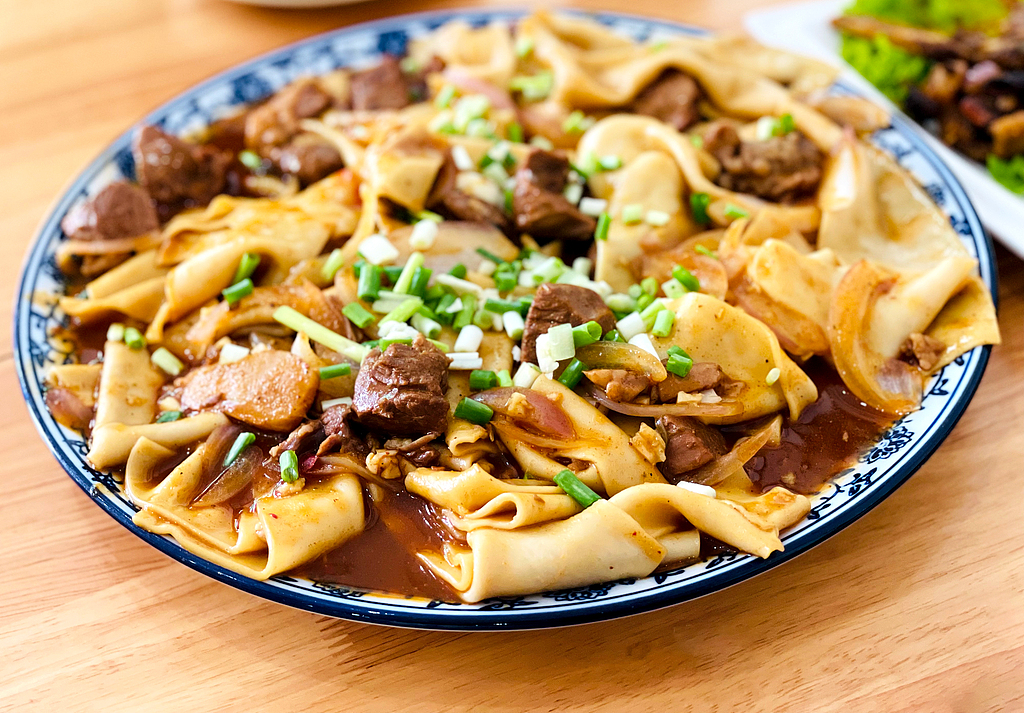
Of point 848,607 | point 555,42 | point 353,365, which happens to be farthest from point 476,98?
point 848,607

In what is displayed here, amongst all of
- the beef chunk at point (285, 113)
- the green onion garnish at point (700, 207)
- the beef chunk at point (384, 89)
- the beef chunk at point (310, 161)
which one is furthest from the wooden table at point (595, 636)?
the beef chunk at point (384, 89)

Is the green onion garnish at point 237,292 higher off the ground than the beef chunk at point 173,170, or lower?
lower

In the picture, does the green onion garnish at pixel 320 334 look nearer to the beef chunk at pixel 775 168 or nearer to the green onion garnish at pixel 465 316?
the green onion garnish at pixel 465 316

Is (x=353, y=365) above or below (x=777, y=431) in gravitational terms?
above

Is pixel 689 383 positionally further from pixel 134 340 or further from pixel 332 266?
pixel 134 340

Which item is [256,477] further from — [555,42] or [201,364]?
[555,42]

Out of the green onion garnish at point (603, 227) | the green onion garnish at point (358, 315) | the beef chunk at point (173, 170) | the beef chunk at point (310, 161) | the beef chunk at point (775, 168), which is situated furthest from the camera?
the beef chunk at point (310, 161)

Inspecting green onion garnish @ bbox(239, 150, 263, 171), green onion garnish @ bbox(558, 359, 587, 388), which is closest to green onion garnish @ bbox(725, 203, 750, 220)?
green onion garnish @ bbox(558, 359, 587, 388)
